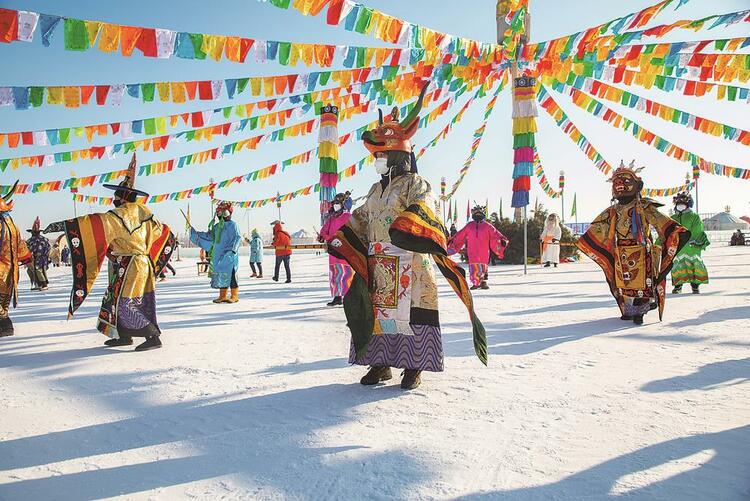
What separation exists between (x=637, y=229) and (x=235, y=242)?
6116 mm

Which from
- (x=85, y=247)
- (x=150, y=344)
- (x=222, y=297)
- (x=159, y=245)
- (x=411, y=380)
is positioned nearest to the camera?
(x=411, y=380)

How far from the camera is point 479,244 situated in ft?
32.5

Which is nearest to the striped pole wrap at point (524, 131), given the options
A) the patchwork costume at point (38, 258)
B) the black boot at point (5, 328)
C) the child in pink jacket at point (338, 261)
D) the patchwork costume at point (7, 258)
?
the child in pink jacket at point (338, 261)

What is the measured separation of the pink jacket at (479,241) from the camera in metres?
9.91

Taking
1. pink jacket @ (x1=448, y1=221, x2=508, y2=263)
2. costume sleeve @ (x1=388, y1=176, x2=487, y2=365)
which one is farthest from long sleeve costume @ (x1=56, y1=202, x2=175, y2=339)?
pink jacket @ (x1=448, y1=221, x2=508, y2=263)

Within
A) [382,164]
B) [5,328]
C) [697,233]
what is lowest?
[5,328]

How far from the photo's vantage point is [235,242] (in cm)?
819

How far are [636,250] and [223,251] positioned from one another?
20.6 ft

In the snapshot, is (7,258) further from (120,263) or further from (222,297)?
(222,297)

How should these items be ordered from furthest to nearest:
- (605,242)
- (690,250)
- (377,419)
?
1. (690,250)
2. (605,242)
3. (377,419)

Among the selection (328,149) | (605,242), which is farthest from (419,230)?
(328,149)

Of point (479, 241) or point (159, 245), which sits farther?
point (479, 241)

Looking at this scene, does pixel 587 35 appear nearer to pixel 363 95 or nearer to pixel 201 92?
pixel 363 95

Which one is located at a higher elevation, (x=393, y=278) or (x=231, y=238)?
(x=231, y=238)
